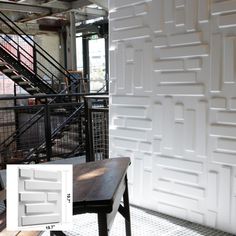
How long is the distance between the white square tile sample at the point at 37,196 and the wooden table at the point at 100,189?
565 millimetres

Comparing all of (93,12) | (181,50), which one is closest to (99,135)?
(181,50)

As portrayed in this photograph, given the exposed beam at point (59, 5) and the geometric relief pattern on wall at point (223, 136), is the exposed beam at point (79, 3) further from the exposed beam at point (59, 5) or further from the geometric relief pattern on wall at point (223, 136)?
the geometric relief pattern on wall at point (223, 136)

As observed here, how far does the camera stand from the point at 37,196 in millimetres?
685

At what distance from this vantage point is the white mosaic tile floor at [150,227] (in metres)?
2.56

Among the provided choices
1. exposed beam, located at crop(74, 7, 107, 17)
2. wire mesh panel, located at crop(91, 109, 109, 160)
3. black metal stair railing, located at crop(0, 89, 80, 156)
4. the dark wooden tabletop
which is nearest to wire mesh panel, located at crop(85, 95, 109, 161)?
wire mesh panel, located at crop(91, 109, 109, 160)

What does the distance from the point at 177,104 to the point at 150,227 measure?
38.6 inches

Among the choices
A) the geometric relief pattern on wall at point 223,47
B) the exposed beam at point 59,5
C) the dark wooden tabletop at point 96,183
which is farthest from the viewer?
the exposed beam at point 59,5

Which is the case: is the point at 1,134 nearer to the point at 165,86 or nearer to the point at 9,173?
the point at 165,86

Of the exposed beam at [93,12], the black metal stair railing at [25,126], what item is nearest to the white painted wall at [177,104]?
the black metal stair railing at [25,126]

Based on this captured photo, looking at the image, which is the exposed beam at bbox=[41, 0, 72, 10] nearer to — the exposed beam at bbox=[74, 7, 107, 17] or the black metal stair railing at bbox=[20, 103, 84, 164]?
the exposed beam at bbox=[74, 7, 107, 17]

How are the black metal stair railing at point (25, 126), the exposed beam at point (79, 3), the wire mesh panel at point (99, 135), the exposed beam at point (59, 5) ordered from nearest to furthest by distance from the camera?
the wire mesh panel at point (99, 135) → the black metal stair railing at point (25, 126) → the exposed beam at point (79, 3) → the exposed beam at point (59, 5)

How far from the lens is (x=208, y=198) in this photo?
2.61m

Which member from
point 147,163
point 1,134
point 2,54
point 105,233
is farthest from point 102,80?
point 105,233

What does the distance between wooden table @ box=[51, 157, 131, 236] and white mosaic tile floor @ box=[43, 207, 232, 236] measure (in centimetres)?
83
